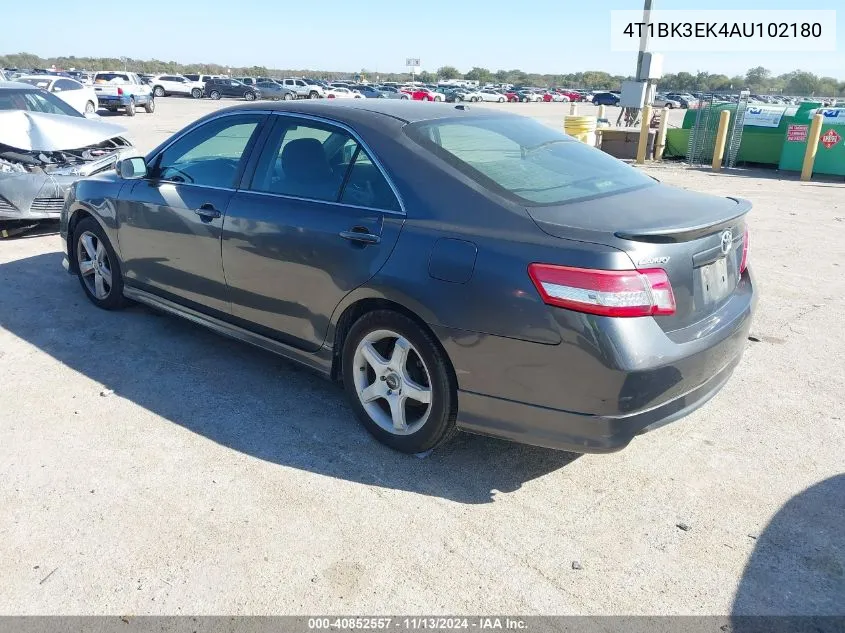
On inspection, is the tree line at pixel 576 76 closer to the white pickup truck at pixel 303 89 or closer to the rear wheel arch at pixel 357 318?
the white pickup truck at pixel 303 89

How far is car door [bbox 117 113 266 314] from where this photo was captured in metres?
4.07

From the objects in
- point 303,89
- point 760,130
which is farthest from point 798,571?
point 303,89

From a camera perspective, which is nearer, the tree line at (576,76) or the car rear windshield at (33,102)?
the car rear windshield at (33,102)

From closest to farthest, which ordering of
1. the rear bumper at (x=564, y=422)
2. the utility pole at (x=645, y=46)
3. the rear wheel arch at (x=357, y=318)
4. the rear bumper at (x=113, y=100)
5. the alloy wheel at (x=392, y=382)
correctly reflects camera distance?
the rear bumper at (x=564, y=422)
the rear wheel arch at (x=357, y=318)
the alloy wheel at (x=392, y=382)
the utility pole at (x=645, y=46)
the rear bumper at (x=113, y=100)

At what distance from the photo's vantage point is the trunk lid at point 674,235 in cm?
271

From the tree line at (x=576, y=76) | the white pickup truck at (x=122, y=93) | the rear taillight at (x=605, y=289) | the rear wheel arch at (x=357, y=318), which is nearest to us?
the rear taillight at (x=605, y=289)

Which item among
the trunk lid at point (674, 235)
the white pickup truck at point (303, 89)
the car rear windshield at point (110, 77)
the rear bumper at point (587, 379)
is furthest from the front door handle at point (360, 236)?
the white pickup truck at point (303, 89)

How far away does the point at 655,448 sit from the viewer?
3.50 meters

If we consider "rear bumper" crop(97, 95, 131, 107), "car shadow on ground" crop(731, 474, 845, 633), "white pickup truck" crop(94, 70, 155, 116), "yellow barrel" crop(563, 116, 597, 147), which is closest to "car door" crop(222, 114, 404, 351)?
"car shadow on ground" crop(731, 474, 845, 633)

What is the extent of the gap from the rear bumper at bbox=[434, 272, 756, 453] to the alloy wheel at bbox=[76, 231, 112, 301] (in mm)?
3370

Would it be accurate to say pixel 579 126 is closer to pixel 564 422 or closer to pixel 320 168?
pixel 320 168

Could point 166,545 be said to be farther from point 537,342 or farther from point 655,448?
point 655,448

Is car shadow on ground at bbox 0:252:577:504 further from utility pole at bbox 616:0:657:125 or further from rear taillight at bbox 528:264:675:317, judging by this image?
utility pole at bbox 616:0:657:125

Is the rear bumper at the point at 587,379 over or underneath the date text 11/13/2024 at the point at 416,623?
over
